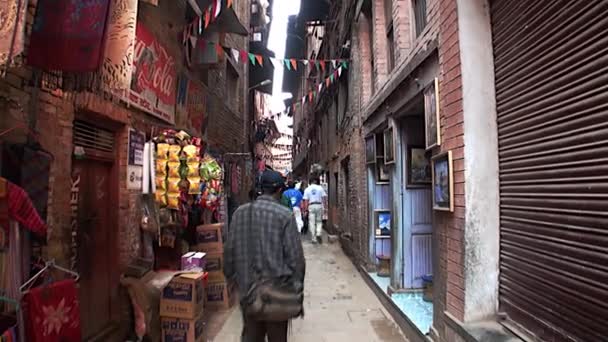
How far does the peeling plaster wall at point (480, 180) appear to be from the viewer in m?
3.38

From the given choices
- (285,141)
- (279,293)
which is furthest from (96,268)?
(285,141)

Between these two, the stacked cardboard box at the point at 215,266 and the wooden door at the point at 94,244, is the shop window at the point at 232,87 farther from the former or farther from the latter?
the wooden door at the point at 94,244

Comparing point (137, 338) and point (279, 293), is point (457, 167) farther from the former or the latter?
point (137, 338)

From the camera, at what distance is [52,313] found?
10.1ft

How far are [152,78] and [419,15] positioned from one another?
164 inches

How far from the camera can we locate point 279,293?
289 cm

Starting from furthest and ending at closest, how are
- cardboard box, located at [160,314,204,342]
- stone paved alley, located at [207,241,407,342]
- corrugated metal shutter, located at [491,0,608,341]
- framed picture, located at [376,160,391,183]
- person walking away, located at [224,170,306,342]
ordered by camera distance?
framed picture, located at [376,160,391,183] → stone paved alley, located at [207,241,407,342] → cardboard box, located at [160,314,204,342] → person walking away, located at [224,170,306,342] → corrugated metal shutter, located at [491,0,608,341]

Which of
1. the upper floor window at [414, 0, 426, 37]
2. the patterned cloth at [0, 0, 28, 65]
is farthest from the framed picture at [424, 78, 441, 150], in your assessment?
the patterned cloth at [0, 0, 28, 65]

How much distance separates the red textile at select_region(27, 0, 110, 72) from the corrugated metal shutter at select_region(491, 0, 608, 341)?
3424mm

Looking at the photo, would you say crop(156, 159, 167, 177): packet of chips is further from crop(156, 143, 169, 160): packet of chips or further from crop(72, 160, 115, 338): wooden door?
crop(72, 160, 115, 338): wooden door

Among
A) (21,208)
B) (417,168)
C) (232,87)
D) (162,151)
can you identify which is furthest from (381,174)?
(232,87)

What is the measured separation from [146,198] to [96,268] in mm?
1124

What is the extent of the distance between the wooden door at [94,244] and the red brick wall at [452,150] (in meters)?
3.97

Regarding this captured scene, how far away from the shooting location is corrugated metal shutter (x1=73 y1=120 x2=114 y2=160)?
14.1ft
